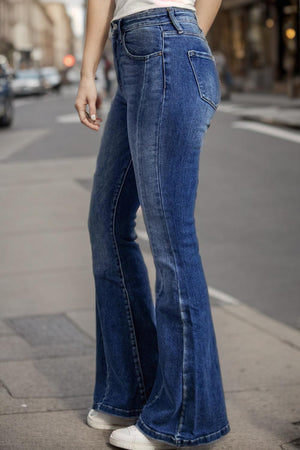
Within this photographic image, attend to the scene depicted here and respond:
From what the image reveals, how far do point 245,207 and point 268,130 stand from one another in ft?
23.9

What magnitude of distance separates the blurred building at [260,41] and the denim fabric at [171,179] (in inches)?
1115

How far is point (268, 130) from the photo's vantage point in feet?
49.5

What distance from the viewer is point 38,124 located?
20.1 m

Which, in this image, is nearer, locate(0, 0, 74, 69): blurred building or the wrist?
the wrist

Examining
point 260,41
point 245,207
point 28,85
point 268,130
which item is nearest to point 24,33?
point 28,85

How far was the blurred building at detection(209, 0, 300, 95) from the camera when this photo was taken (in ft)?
111

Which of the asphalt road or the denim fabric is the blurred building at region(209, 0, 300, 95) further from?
the denim fabric

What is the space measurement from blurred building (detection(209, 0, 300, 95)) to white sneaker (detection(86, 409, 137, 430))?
28199 mm

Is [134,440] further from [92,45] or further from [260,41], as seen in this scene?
[260,41]

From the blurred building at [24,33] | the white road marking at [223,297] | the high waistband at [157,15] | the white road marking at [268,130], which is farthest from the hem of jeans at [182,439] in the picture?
the blurred building at [24,33]

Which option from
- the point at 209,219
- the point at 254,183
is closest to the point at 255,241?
the point at 209,219

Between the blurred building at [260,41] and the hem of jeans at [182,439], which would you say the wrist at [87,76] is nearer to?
the hem of jeans at [182,439]

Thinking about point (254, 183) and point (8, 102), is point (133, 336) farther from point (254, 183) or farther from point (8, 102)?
point (8, 102)

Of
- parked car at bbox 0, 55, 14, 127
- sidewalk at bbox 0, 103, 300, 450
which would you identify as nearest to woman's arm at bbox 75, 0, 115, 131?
sidewalk at bbox 0, 103, 300, 450
